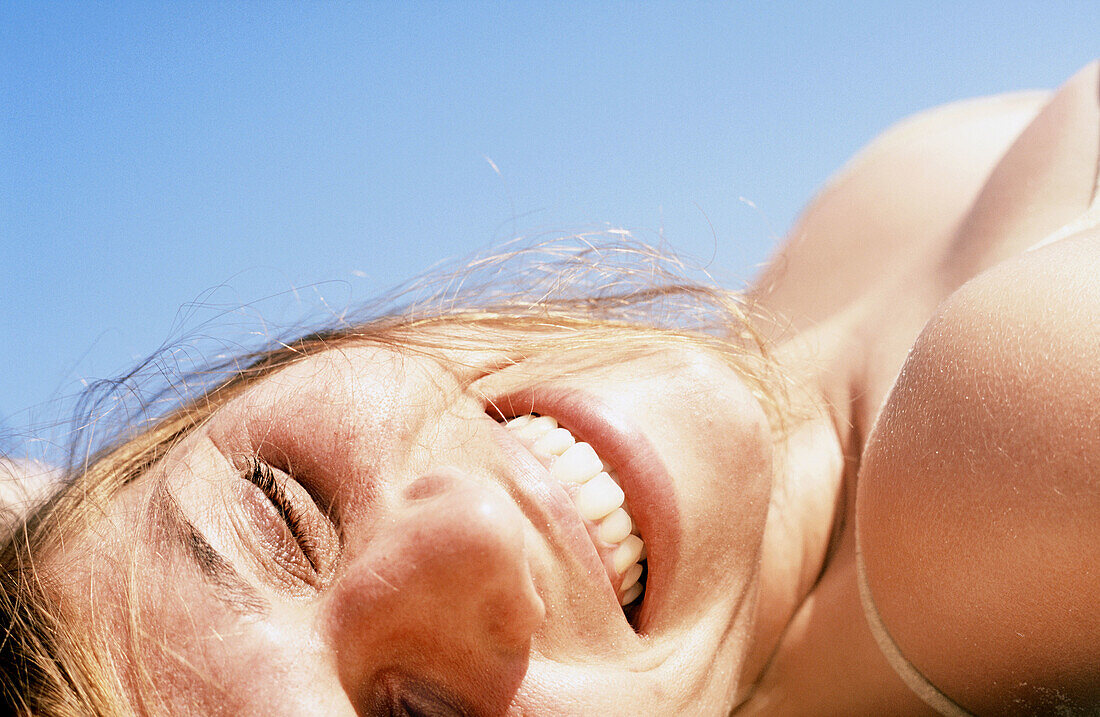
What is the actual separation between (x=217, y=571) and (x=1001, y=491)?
2.98 feet

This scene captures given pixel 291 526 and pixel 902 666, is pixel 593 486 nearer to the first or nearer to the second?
pixel 291 526

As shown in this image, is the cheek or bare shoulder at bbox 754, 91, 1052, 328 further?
bare shoulder at bbox 754, 91, 1052, 328

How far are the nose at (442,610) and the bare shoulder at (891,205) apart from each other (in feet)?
3.94

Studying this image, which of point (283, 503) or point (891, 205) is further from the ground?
point (283, 503)

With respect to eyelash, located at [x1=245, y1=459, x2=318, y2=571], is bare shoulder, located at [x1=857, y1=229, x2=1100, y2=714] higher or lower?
lower

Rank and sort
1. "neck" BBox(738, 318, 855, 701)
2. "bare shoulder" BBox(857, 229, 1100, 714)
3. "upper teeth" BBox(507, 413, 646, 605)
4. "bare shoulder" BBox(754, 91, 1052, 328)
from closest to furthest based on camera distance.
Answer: "bare shoulder" BBox(857, 229, 1100, 714), "upper teeth" BBox(507, 413, 646, 605), "neck" BBox(738, 318, 855, 701), "bare shoulder" BBox(754, 91, 1052, 328)

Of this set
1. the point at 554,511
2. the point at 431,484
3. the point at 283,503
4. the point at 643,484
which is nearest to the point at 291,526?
the point at 283,503

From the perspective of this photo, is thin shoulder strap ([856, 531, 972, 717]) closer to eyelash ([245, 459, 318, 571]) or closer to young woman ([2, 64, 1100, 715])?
young woman ([2, 64, 1100, 715])

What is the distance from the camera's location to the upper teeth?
1.14 metres

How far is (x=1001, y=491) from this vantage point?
37.7 inches

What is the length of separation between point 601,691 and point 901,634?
443 millimetres

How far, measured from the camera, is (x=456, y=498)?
100cm

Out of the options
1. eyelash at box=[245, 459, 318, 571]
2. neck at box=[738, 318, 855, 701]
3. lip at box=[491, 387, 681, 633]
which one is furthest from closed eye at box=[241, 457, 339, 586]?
neck at box=[738, 318, 855, 701]

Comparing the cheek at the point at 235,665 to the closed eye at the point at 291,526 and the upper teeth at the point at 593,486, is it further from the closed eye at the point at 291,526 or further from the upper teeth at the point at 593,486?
the upper teeth at the point at 593,486
